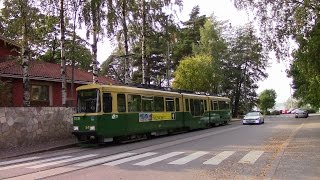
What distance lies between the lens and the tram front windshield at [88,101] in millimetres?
21016

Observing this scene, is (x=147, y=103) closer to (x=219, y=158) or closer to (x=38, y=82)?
(x=219, y=158)

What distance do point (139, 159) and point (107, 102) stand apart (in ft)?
21.5

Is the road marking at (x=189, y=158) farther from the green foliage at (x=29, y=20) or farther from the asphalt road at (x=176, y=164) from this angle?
the green foliage at (x=29, y=20)

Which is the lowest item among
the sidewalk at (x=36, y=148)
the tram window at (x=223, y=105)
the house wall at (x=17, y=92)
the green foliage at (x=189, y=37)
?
the sidewalk at (x=36, y=148)

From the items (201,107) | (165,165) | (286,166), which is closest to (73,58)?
(201,107)

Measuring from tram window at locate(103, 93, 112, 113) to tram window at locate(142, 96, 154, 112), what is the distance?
11.5ft

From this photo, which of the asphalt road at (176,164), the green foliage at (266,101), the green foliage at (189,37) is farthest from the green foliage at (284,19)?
the green foliage at (266,101)

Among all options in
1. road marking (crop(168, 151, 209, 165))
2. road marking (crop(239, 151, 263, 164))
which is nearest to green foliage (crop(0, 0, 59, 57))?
road marking (crop(168, 151, 209, 165))

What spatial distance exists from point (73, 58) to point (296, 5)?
557 inches

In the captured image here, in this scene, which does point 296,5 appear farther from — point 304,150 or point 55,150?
point 55,150

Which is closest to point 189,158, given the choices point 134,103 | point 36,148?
point 36,148

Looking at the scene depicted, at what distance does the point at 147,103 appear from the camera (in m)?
25.0

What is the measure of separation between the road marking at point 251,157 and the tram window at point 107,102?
7.64 meters

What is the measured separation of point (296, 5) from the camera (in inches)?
850
